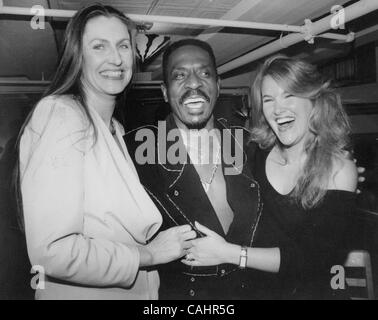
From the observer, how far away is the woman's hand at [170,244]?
1.28 m

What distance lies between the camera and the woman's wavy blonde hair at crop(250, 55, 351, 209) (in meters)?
1.41

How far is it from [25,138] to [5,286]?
56 cm

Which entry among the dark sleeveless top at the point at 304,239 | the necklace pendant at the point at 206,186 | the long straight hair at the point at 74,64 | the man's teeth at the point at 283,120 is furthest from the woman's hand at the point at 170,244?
the man's teeth at the point at 283,120

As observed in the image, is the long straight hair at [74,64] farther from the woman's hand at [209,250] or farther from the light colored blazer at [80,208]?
the woman's hand at [209,250]

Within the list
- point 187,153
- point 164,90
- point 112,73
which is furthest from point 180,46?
point 187,153

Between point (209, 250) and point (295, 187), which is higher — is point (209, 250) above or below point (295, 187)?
below

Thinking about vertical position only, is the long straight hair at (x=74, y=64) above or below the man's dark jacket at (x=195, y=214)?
above

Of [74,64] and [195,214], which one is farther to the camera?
[195,214]

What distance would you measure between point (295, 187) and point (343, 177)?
17 cm

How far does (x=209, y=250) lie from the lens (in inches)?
52.9

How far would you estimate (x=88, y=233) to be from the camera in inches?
47.4

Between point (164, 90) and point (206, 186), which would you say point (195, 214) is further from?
point (164, 90)

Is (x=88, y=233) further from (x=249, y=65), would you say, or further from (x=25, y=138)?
(x=249, y=65)
